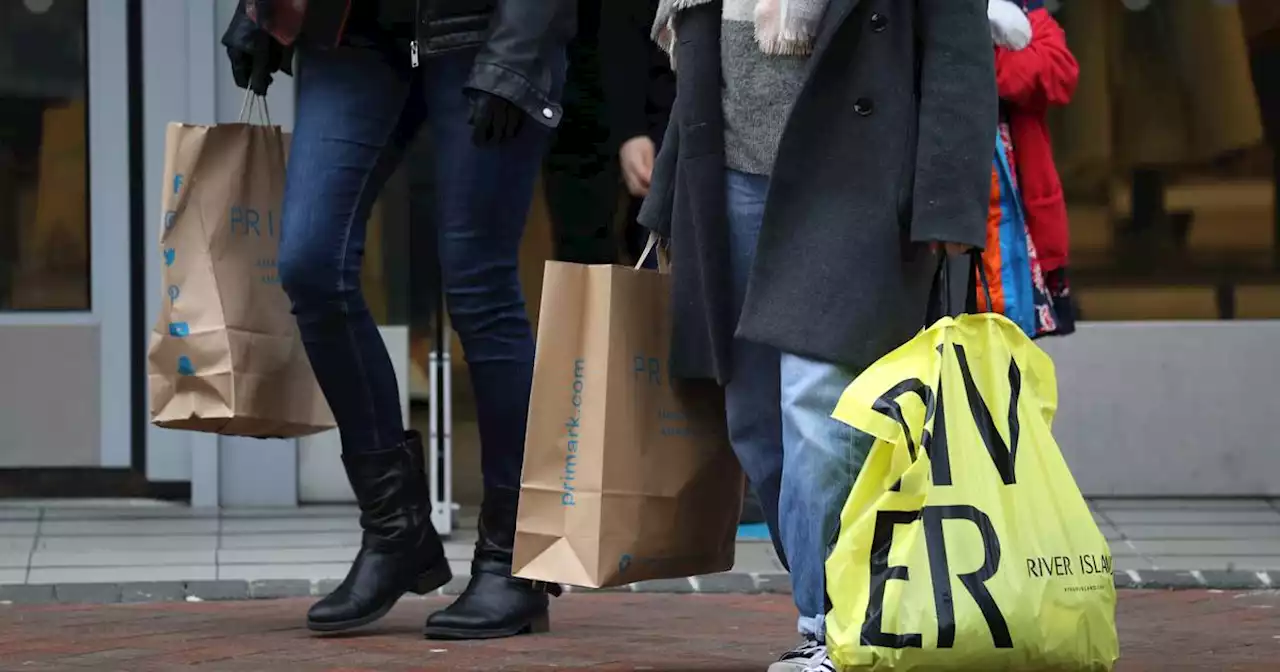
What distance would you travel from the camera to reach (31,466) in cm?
677

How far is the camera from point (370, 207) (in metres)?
4.20

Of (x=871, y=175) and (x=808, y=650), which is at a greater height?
(x=871, y=175)

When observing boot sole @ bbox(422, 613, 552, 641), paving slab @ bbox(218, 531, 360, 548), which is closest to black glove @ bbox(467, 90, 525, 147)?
boot sole @ bbox(422, 613, 552, 641)

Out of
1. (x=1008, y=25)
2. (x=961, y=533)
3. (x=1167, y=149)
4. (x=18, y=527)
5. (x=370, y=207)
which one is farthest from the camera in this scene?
(x=1167, y=149)

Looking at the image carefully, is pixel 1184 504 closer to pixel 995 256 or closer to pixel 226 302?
pixel 995 256

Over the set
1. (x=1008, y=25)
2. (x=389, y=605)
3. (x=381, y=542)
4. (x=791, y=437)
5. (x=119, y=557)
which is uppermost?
(x=1008, y=25)

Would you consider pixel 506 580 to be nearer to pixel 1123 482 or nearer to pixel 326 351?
pixel 326 351

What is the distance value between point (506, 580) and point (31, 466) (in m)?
2.97

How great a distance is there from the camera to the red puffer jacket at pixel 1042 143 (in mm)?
5266

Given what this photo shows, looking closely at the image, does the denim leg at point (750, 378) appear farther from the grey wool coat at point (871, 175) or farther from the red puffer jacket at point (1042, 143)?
the red puffer jacket at point (1042, 143)

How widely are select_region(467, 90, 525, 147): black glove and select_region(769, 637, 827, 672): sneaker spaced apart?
3.60 feet

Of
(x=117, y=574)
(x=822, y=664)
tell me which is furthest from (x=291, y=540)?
(x=822, y=664)

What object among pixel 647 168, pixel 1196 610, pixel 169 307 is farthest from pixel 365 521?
pixel 1196 610

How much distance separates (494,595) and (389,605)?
0.21m
